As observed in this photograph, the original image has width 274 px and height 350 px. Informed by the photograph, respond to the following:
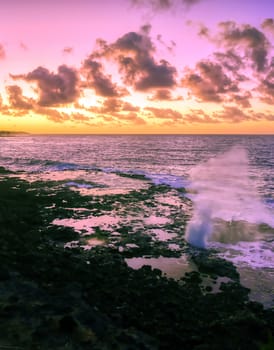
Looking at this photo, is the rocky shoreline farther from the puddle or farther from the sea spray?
the sea spray

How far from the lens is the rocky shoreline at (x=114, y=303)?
9.29m

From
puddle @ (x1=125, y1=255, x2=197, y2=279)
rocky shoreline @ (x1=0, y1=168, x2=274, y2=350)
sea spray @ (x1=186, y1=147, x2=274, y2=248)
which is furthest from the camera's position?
sea spray @ (x1=186, y1=147, x2=274, y2=248)

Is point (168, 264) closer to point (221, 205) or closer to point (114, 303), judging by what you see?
point (114, 303)

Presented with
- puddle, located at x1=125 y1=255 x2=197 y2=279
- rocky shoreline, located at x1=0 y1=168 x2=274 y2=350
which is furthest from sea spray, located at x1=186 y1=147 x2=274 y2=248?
rocky shoreline, located at x1=0 y1=168 x2=274 y2=350

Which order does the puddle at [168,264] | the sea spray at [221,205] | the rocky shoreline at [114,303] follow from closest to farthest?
the rocky shoreline at [114,303]
the puddle at [168,264]
the sea spray at [221,205]

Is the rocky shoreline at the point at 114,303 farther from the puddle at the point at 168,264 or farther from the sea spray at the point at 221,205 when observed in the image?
the sea spray at the point at 221,205

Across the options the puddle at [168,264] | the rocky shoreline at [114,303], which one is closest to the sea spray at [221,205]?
the puddle at [168,264]

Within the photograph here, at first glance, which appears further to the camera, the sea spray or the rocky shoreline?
the sea spray

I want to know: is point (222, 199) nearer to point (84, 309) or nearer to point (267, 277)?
point (267, 277)

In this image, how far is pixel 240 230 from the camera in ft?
72.8

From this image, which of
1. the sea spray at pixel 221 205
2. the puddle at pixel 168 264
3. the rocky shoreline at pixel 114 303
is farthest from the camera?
the sea spray at pixel 221 205

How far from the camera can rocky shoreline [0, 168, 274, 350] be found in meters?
9.29

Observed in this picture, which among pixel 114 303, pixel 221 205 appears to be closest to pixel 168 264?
pixel 114 303

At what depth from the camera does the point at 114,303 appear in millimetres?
12000
